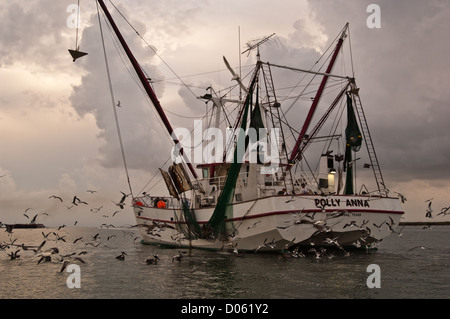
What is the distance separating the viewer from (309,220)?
1021 inches

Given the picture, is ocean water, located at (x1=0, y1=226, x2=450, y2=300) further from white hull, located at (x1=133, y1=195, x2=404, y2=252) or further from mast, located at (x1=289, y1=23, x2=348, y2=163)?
mast, located at (x1=289, y1=23, x2=348, y2=163)

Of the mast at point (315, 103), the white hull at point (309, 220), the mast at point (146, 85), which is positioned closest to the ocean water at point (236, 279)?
the white hull at point (309, 220)

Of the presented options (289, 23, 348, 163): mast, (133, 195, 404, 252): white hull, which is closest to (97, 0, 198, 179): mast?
(133, 195, 404, 252): white hull

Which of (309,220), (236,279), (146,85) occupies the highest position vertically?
(146,85)

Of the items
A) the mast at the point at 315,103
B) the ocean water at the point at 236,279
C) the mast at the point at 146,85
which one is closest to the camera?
the ocean water at the point at 236,279

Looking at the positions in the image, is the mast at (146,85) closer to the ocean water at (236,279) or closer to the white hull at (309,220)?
the white hull at (309,220)

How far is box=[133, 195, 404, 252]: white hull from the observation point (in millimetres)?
26219

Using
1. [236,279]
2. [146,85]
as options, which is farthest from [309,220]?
[146,85]

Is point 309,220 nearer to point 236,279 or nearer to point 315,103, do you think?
point 236,279

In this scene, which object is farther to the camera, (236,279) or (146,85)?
(146,85)

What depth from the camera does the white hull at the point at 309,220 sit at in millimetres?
26219

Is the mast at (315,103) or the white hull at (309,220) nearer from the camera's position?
the white hull at (309,220)

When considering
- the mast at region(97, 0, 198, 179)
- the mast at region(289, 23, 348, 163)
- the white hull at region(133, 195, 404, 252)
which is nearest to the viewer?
the white hull at region(133, 195, 404, 252)
